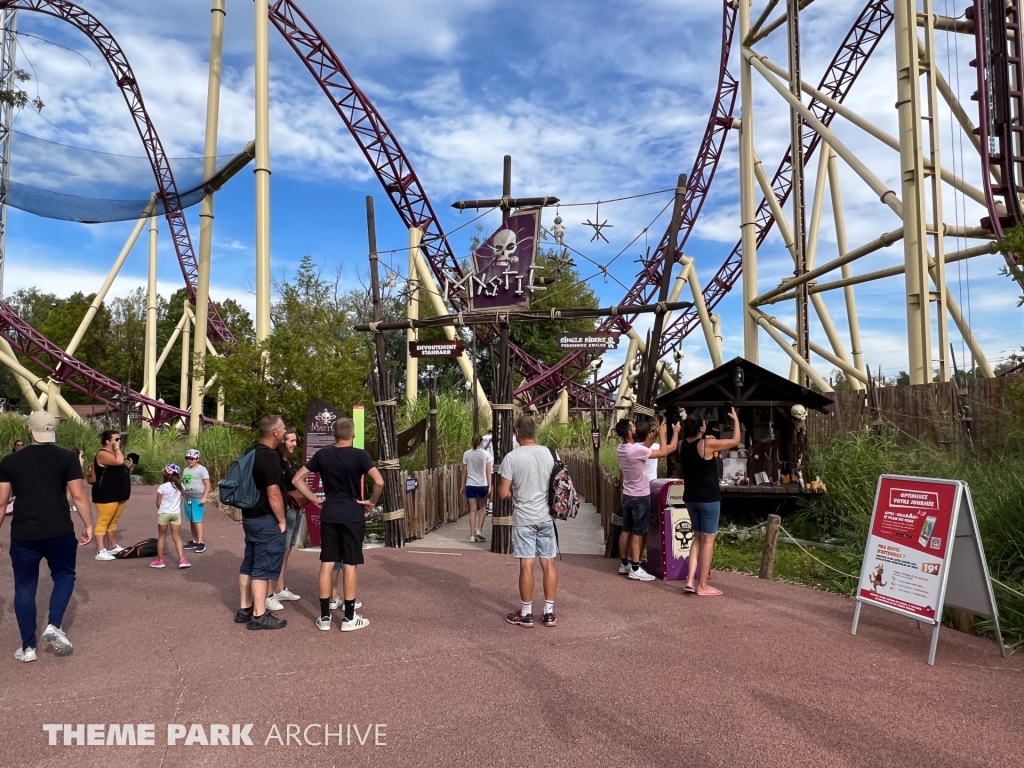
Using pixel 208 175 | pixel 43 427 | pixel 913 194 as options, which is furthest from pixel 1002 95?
pixel 208 175

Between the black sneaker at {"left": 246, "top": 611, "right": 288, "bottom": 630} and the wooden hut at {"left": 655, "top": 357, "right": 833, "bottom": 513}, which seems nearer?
the black sneaker at {"left": 246, "top": 611, "right": 288, "bottom": 630}

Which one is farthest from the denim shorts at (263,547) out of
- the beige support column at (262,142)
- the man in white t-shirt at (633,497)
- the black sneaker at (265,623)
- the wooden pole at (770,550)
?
the beige support column at (262,142)

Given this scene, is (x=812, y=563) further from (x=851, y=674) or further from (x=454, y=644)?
(x=454, y=644)

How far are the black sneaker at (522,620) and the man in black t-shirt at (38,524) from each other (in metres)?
2.89

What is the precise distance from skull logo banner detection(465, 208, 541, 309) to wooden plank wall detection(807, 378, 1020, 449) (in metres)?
4.68

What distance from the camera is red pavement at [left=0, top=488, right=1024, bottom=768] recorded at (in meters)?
3.27

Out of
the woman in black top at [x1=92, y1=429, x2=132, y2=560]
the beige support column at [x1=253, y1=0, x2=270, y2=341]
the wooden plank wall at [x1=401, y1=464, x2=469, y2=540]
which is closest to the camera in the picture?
the woman in black top at [x1=92, y1=429, x2=132, y2=560]

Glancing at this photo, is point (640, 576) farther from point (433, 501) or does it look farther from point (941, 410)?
point (433, 501)

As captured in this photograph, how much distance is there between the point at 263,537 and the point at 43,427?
162cm

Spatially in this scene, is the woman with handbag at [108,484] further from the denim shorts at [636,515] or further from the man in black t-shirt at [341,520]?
the denim shorts at [636,515]

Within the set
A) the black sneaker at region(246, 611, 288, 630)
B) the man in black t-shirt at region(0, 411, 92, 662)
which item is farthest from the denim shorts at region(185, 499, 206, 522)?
the man in black t-shirt at region(0, 411, 92, 662)

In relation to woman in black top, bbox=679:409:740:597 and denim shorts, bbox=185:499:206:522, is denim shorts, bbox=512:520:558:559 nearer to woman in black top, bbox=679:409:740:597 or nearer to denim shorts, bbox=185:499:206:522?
woman in black top, bbox=679:409:740:597

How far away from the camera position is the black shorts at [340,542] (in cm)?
538

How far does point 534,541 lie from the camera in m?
5.51
